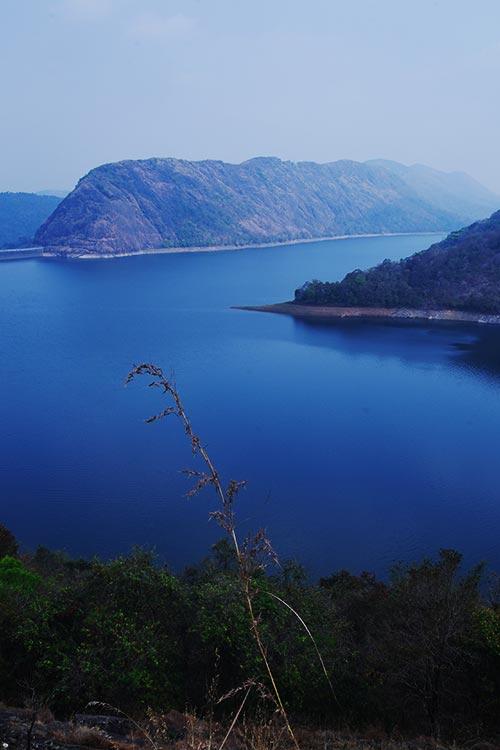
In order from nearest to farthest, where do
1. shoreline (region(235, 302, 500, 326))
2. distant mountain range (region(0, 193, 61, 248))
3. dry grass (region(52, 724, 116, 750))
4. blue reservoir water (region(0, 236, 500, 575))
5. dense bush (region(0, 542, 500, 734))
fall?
dry grass (region(52, 724, 116, 750))
dense bush (region(0, 542, 500, 734))
blue reservoir water (region(0, 236, 500, 575))
shoreline (region(235, 302, 500, 326))
distant mountain range (region(0, 193, 61, 248))

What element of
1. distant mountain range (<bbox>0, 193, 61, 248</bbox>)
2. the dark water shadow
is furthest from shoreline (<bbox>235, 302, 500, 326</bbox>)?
distant mountain range (<bbox>0, 193, 61, 248</bbox>)

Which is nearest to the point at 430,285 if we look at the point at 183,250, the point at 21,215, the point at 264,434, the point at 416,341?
the point at 416,341

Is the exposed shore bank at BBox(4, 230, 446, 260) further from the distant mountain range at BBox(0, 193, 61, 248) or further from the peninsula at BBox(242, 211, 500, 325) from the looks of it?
the peninsula at BBox(242, 211, 500, 325)

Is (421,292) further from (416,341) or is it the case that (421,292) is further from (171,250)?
(171,250)

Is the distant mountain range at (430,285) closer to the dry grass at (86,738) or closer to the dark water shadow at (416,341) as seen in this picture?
the dark water shadow at (416,341)

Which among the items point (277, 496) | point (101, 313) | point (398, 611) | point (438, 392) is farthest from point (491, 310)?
point (398, 611)

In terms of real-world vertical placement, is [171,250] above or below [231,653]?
above

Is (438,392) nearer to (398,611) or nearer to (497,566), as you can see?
(497,566)
